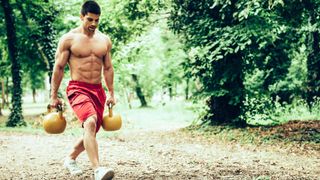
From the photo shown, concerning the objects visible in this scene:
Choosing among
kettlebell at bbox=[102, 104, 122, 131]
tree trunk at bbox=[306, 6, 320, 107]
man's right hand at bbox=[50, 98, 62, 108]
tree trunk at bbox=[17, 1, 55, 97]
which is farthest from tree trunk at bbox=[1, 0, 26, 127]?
tree trunk at bbox=[306, 6, 320, 107]

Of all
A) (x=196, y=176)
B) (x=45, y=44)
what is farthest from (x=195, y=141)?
(x=45, y=44)

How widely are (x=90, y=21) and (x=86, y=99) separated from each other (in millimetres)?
969

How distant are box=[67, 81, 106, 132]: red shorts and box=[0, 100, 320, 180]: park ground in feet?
3.37

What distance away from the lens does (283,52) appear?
38.6 ft

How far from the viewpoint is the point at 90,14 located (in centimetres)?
518

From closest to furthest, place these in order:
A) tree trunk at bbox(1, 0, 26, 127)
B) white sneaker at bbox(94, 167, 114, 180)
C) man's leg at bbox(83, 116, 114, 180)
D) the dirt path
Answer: white sneaker at bbox(94, 167, 114, 180) → man's leg at bbox(83, 116, 114, 180) → the dirt path → tree trunk at bbox(1, 0, 26, 127)

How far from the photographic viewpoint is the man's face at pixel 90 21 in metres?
5.21

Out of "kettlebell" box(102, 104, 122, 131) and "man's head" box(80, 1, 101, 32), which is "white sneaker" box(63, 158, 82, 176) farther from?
→ "man's head" box(80, 1, 101, 32)

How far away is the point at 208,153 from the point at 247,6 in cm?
302

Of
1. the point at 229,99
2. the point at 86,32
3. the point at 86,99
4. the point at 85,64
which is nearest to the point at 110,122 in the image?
the point at 86,99

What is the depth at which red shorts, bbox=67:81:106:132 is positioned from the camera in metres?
5.13

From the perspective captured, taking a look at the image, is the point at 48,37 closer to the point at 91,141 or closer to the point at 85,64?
the point at 85,64

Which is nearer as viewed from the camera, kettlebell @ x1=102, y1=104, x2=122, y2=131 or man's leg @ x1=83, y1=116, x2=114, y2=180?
man's leg @ x1=83, y1=116, x2=114, y2=180

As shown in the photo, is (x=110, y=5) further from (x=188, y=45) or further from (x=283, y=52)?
(x=283, y=52)
